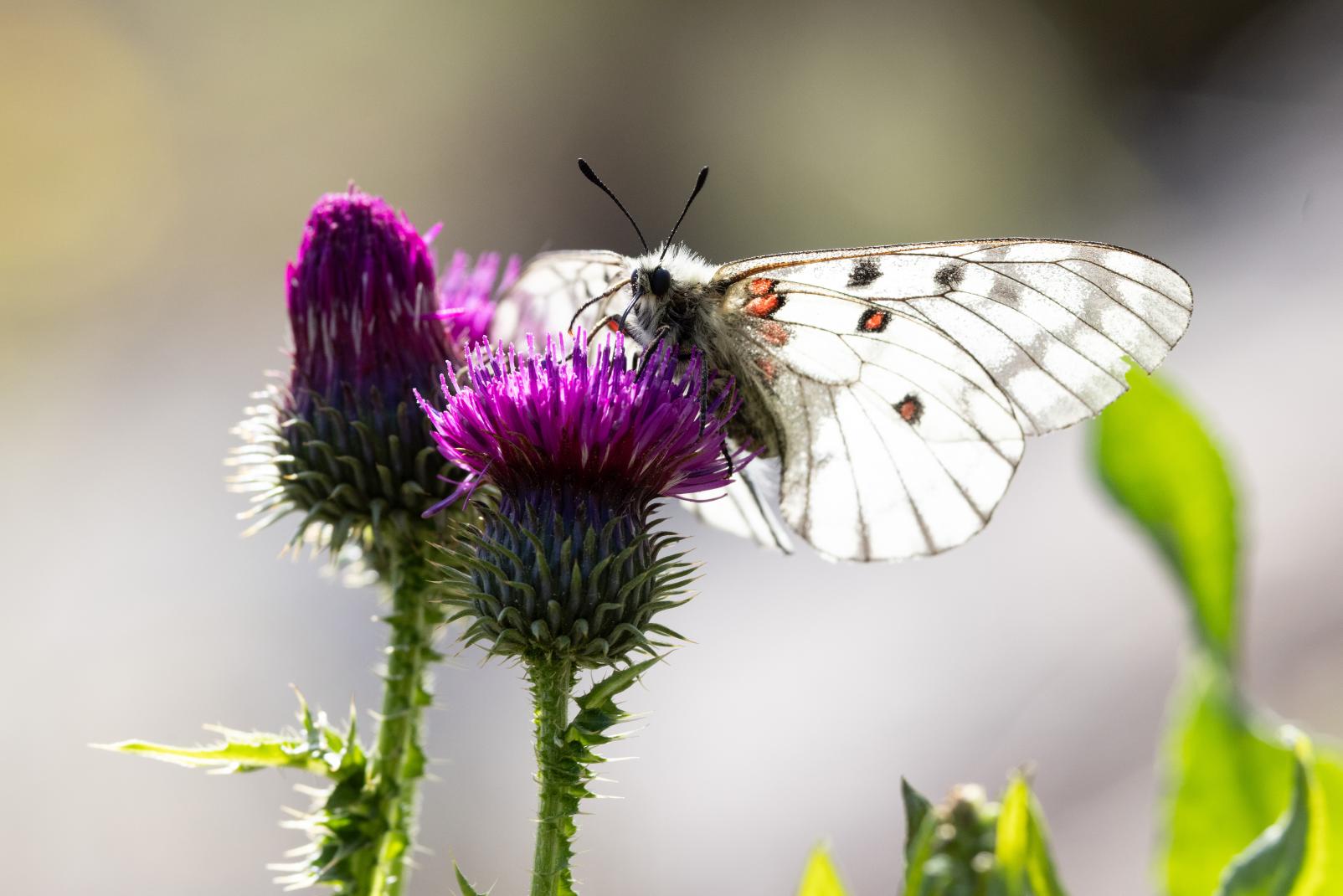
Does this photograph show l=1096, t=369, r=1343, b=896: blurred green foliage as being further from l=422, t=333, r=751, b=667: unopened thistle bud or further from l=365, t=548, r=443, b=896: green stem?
l=365, t=548, r=443, b=896: green stem

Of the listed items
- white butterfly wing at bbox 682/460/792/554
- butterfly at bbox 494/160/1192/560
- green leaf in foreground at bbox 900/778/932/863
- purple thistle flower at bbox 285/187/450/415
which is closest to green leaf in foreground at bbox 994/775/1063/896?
green leaf in foreground at bbox 900/778/932/863

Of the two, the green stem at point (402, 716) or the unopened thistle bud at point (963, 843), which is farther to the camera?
the green stem at point (402, 716)

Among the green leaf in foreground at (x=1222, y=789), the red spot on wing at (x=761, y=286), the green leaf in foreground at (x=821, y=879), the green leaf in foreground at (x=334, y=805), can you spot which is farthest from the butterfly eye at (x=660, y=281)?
the green leaf in foreground at (x=1222, y=789)

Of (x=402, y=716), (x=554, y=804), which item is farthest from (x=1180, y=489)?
(x=402, y=716)

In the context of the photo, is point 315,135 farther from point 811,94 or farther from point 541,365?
point 541,365

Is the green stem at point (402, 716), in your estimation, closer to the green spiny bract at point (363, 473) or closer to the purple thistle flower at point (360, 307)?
the green spiny bract at point (363, 473)

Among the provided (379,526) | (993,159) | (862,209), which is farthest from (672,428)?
(993,159)
